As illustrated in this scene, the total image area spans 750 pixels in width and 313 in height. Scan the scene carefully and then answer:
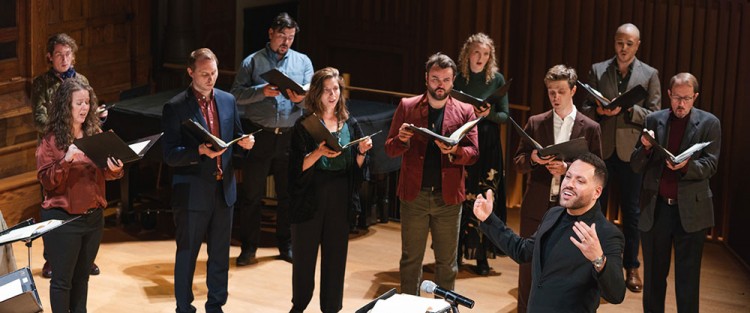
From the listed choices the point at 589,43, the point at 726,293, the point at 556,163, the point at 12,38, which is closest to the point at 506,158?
the point at 589,43

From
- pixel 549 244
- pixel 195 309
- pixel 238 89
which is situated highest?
pixel 238 89

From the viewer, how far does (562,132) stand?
592 cm

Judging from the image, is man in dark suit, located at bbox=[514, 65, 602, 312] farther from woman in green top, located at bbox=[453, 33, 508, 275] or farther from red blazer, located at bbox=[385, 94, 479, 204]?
woman in green top, located at bbox=[453, 33, 508, 275]

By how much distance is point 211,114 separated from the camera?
233 inches

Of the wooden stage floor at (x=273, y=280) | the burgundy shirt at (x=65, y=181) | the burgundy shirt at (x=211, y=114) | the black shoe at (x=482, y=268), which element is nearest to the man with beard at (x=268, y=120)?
the wooden stage floor at (x=273, y=280)

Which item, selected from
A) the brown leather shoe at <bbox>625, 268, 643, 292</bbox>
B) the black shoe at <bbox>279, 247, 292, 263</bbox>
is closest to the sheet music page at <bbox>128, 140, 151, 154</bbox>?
the black shoe at <bbox>279, 247, 292, 263</bbox>

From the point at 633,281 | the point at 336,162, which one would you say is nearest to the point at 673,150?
the point at 633,281

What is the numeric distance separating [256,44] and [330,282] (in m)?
4.27

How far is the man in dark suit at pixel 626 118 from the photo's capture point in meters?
6.72

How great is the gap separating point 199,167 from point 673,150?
2.43 meters

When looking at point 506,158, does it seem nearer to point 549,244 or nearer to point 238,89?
point 238,89

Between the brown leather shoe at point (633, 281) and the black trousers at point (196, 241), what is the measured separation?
2.43m

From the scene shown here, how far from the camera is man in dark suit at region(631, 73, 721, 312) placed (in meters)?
5.83

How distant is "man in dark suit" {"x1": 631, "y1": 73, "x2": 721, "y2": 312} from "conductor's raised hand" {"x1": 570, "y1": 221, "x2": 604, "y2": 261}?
169 centimetres
